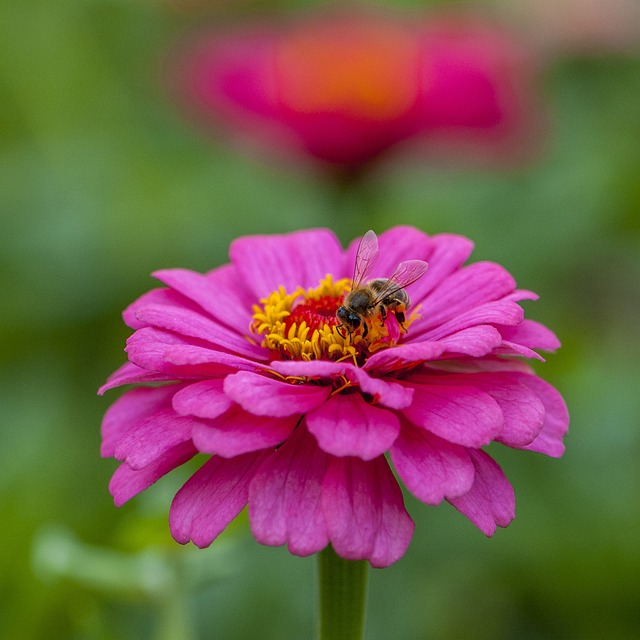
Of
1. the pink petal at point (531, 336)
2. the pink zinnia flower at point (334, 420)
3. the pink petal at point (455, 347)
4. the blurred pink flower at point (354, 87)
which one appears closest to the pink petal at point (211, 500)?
the pink zinnia flower at point (334, 420)

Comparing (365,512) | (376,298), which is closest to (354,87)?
(376,298)

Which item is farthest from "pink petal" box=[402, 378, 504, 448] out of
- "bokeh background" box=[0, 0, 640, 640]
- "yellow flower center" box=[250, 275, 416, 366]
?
"bokeh background" box=[0, 0, 640, 640]

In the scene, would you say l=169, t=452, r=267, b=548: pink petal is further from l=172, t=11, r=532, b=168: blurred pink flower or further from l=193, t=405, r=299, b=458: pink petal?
l=172, t=11, r=532, b=168: blurred pink flower

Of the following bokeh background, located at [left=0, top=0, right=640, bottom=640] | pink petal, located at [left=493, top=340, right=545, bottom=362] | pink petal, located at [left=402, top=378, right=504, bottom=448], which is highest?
pink petal, located at [left=493, top=340, right=545, bottom=362]

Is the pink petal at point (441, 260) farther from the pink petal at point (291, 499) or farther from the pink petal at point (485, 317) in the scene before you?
the pink petal at point (291, 499)

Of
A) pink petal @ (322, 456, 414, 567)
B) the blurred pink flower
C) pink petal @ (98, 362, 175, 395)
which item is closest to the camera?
pink petal @ (322, 456, 414, 567)

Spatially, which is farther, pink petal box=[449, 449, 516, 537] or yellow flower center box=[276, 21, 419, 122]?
yellow flower center box=[276, 21, 419, 122]

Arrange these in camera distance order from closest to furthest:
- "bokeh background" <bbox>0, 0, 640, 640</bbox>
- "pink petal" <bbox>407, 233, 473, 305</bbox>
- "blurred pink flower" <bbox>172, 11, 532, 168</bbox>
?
"pink petal" <bbox>407, 233, 473, 305</bbox>, "bokeh background" <bbox>0, 0, 640, 640</bbox>, "blurred pink flower" <bbox>172, 11, 532, 168</bbox>
